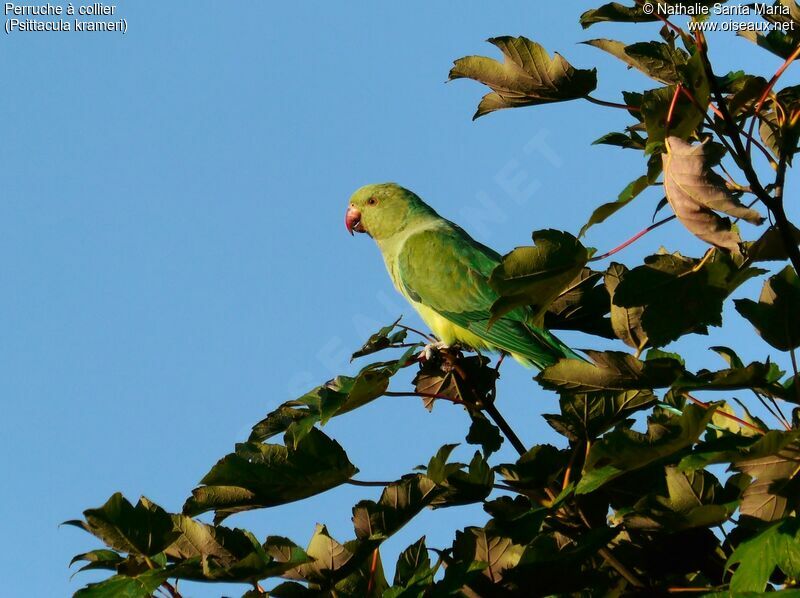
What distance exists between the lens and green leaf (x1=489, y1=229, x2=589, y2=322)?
2.15 metres

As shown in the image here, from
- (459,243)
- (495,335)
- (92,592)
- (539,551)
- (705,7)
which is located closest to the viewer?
(92,592)

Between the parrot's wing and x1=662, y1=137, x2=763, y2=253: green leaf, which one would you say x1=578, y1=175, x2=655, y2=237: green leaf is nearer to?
x1=662, y1=137, x2=763, y2=253: green leaf

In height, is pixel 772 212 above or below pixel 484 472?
above

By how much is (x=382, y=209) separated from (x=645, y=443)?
4824 mm

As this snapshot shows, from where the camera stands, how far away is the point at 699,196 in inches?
78.0

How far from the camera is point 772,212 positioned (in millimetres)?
2119

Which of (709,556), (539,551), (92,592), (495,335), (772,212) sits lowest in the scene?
(709,556)

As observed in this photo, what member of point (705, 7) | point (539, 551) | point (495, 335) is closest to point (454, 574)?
point (539, 551)

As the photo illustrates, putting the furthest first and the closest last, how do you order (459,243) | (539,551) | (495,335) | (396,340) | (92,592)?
1. (459,243)
2. (495,335)
3. (396,340)
4. (539,551)
5. (92,592)

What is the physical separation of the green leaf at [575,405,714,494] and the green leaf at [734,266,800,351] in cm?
58

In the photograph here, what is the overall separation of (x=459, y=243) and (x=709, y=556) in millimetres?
3587

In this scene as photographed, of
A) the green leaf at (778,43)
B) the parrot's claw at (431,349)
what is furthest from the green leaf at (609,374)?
the green leaf at (778,43)

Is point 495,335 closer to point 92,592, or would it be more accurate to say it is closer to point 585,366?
point 585,366

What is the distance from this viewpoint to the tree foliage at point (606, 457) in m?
2.05
